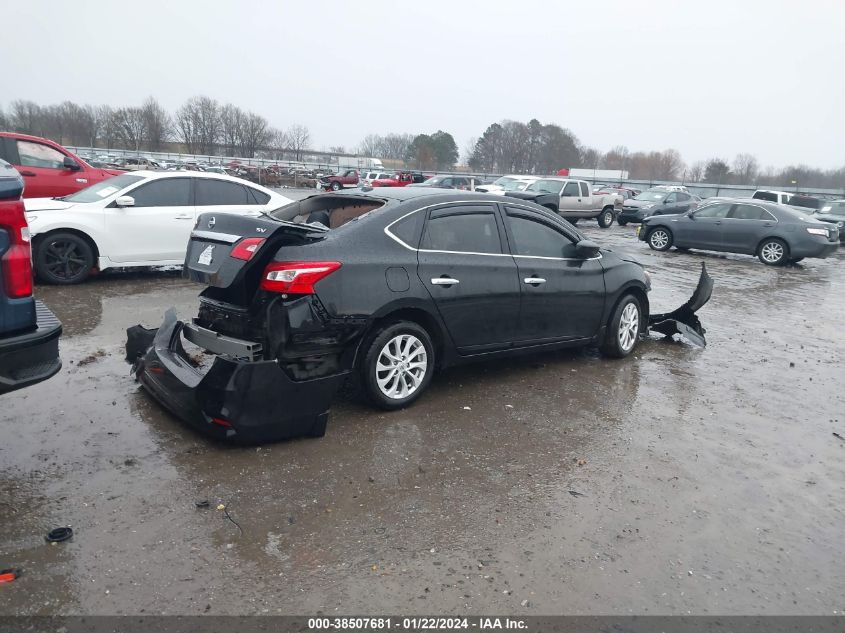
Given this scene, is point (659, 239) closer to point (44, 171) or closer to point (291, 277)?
point (44, 171)

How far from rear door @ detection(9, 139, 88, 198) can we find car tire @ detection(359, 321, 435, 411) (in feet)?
31.8

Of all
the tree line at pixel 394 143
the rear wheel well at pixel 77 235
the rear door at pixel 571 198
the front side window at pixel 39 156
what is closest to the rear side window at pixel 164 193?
the rear wheel well at pixel 77 235

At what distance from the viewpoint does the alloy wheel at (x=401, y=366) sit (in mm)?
4688

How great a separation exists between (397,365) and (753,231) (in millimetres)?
14831

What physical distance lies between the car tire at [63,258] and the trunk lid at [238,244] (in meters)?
4.97

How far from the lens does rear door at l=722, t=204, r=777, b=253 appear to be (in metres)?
16.3

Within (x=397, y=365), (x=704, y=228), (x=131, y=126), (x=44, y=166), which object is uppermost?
(x=131, y=126)

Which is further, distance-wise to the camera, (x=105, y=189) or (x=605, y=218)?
(x=605, y=218)

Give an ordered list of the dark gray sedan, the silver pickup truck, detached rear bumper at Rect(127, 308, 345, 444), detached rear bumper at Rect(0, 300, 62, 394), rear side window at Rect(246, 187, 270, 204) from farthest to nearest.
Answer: the silver pickup truck, the dark gray sedan, rear side window at Rect(246, 187, 270, 204), detached rear bumper at Rect(127, 308, 345, 444), detached rear bumper at Rect(0, 300, 62, 394)

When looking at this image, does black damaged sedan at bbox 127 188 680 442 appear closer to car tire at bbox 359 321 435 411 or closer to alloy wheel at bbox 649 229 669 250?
car tire at bbox 359 321 435 411

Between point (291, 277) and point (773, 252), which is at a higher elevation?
point (291, 277)

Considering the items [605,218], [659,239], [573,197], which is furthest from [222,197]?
[605,218]

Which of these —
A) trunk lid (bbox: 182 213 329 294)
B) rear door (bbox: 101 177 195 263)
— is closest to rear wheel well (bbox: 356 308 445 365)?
trunk lid (bbox: 182 213 329 294)

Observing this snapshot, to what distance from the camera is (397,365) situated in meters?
4.76
